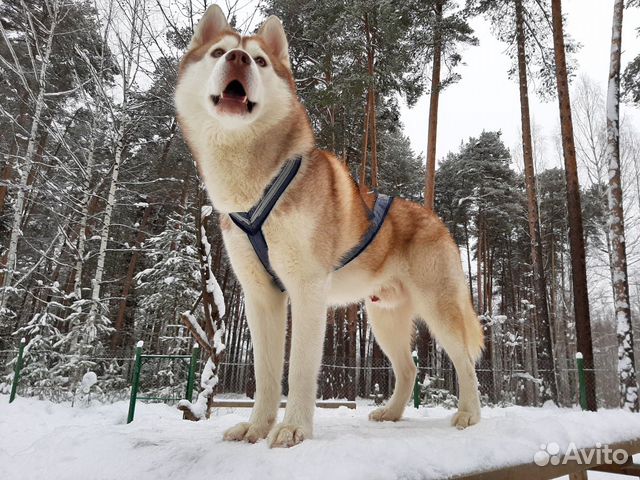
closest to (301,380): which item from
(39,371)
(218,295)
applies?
(218,295)

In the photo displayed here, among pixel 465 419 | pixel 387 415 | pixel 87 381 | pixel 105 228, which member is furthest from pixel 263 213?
pixel 105 228

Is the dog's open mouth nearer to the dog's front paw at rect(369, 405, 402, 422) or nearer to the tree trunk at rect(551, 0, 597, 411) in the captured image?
the dog's front paw at rect(369, 405, 402, 422)

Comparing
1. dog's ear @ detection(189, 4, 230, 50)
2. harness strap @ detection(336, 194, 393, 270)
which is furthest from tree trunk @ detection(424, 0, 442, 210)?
dog's ear @ detection(189, 4, 230, 50)

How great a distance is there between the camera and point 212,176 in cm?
201

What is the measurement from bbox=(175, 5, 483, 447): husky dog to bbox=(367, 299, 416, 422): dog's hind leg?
493 mm

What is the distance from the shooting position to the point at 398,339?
3336 mm

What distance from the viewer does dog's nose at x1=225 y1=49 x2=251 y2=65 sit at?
1853 mm

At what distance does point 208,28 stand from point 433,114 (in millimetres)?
12625

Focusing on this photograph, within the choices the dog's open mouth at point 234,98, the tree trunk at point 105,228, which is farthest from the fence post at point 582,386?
the tree trunk at point 105,228

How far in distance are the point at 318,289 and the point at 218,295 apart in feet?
17.1

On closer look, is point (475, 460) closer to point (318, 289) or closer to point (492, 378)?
point (318, 289)

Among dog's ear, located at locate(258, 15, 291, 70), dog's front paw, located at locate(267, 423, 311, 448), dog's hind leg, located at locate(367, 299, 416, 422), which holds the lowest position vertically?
dog's front paw, located at locate(267, 423, 311, 448)

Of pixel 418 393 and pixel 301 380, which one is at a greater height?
pixel 301 380

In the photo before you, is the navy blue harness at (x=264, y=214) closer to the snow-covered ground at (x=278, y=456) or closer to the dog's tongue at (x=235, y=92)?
the dog's tongue at (x=235, y=92)
